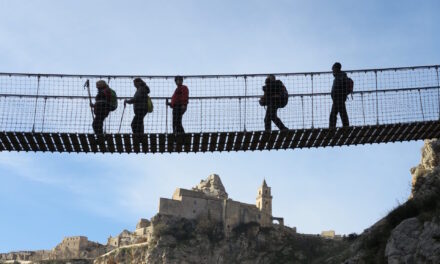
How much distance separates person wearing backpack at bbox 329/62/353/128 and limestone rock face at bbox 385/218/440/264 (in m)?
3.74

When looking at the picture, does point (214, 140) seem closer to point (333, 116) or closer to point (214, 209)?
point (333, 116)

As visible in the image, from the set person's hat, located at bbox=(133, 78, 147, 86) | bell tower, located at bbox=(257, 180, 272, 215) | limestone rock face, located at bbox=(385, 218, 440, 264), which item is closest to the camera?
limestone rock face, located at bbox=(385, 218, 440, 264)

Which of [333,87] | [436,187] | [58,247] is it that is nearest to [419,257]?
[436,187]

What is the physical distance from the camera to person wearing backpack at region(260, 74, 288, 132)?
61.1ft

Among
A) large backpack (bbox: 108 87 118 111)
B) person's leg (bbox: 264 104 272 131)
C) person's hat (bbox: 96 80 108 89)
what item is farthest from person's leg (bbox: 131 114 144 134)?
person's leg (bbox: 264 104 272 131)

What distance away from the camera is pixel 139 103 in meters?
18.8

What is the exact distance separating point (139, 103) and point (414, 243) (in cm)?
899

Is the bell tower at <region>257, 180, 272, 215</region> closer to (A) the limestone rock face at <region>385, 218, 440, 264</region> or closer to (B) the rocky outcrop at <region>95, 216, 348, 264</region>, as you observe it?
(B) the rocky outcrop at <region>95, 216, 348, 264</region>

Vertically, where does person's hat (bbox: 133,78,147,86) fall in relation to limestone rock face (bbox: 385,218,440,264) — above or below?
above

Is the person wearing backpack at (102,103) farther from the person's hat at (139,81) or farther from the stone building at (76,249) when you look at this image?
the stone building at (76,249)

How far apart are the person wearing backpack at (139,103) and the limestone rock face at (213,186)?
10408 cm

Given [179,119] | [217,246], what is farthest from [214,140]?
[217,246]

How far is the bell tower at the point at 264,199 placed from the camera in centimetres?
11094

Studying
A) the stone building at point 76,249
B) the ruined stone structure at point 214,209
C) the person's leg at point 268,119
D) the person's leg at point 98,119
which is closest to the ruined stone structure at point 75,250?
the stone building at point 76,249
